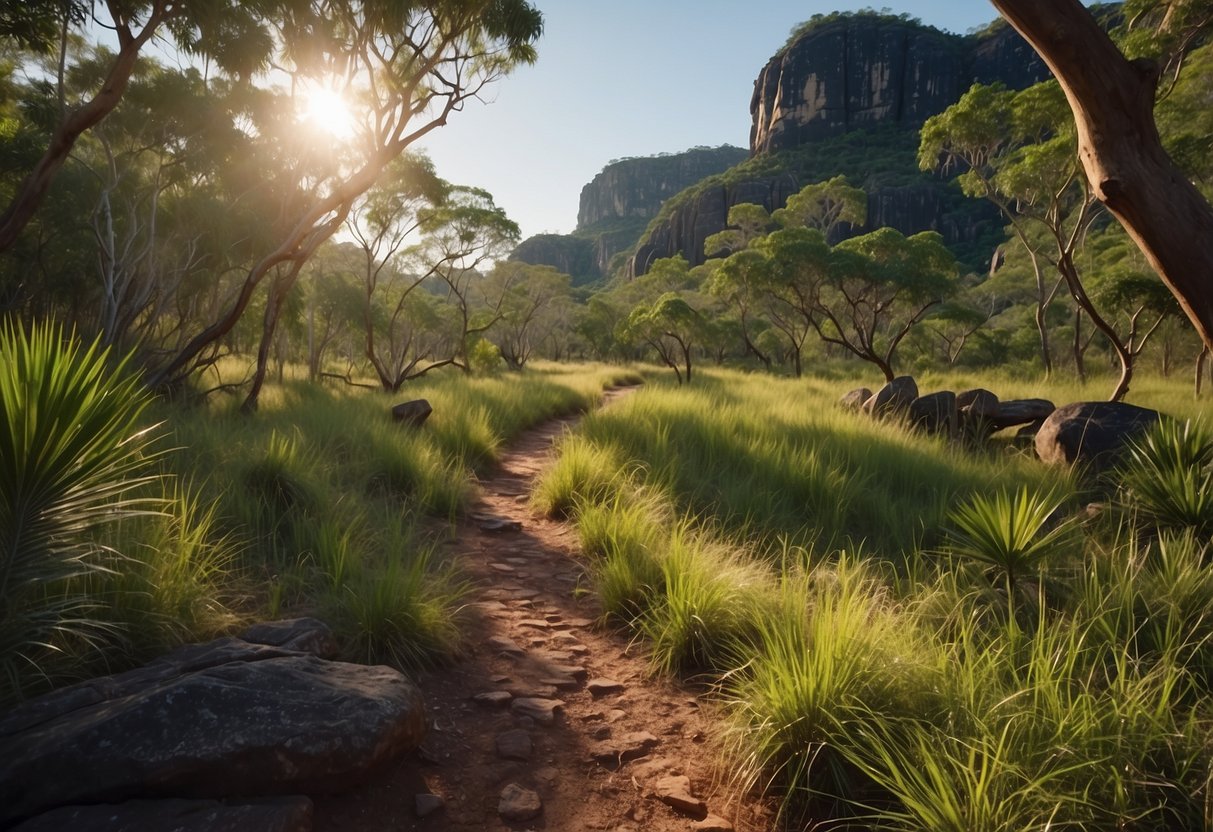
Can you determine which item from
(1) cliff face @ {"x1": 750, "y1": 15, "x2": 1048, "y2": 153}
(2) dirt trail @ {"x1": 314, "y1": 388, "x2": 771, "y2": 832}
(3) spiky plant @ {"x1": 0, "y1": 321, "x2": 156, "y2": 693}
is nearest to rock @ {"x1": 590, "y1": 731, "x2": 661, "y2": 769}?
(2) dirt trail @ {"x1": 314, "y1": 388, "x2": 771, "y2": 832}

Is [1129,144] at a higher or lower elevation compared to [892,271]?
lower

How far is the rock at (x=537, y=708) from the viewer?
8.89 ft

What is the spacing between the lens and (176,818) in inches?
62.2

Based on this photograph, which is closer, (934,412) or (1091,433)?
(1091,433)

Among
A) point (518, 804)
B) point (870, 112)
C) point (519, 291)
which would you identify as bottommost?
point (518, 804)

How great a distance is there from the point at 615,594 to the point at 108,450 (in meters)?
2.64

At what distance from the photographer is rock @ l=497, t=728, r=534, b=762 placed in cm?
242

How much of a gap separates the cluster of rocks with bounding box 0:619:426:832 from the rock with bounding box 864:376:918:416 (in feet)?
32.7

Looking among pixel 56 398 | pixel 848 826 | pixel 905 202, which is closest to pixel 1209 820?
pixel 848 826

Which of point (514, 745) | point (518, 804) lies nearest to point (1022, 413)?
point (514, 745)

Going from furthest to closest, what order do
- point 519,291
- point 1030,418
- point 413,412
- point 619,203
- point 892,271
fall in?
point 619,203 < point 519,291 < point 892,271 < point 1030,418 < point 413,412

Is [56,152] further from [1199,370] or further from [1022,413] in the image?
[1199,370]

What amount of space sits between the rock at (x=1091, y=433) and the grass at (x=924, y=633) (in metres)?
0.95

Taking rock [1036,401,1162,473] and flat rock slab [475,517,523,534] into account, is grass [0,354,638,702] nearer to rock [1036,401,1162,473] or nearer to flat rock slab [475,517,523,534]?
flat rock slab [475,517,523,534]
